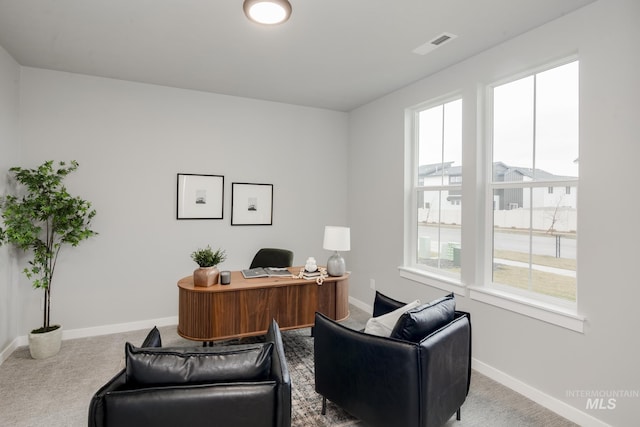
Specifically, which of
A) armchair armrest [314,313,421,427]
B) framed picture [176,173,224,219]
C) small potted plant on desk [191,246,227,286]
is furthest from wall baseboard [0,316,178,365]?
armchair armrest [314,313,421,427]

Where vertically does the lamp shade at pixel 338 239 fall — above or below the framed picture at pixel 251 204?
below

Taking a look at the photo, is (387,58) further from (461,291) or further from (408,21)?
(461,291)

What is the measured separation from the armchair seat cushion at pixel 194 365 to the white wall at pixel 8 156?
272 cm

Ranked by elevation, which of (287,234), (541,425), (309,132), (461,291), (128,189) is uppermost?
(309,132)

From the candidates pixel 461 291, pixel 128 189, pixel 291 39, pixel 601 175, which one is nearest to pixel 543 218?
pixel 601 175

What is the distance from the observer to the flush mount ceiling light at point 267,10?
2.15m

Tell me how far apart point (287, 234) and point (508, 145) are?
2.86 meters

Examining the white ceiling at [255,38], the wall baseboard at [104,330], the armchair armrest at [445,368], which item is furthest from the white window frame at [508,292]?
the wall baseboard at [104,330]

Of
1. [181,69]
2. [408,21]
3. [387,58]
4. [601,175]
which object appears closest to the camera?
[601,175]

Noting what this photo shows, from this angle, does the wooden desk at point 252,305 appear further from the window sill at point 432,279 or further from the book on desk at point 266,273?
the window sill at point 432,279

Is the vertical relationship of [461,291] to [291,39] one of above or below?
below

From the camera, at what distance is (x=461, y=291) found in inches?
127

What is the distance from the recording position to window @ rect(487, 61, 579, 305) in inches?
101

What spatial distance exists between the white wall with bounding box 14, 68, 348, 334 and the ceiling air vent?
82.9 inches
